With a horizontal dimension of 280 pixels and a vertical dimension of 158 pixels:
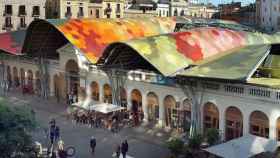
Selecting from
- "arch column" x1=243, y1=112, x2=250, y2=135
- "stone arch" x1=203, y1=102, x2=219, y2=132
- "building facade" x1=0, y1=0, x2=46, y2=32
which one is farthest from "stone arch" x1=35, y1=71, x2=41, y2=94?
"building facade" x1=0, y1=0, x2=46, y2=32

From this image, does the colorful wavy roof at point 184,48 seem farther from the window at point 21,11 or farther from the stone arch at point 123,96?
the window at point 21,11

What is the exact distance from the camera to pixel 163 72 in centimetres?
4453

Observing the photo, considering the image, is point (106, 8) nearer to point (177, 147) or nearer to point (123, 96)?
point (123, 96)

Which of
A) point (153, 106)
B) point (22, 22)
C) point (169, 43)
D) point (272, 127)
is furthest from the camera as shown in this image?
point (22, 22)

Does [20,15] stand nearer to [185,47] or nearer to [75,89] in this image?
[75,89]

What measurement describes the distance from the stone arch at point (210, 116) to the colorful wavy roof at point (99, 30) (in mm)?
16539

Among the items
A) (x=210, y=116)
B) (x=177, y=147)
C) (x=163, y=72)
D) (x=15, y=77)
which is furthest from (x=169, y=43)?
(x=15, y=77)

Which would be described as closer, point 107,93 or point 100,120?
point 100,120

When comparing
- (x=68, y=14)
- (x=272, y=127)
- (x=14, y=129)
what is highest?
(x=68, y=14)

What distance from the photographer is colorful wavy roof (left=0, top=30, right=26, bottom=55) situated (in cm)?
6889

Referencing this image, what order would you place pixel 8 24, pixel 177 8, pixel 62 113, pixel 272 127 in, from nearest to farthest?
pixel 272 127 → pixel 62 113 → pixel 8 24 → pixel 177 8

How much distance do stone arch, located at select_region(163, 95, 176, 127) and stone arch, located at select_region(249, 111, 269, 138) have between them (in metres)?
8.44

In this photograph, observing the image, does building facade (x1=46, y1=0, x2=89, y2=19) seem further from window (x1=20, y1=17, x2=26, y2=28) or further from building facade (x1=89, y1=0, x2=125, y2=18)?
window (x1=20, y1=17, x2=26, y2=28)

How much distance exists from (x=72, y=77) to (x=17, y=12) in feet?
178
